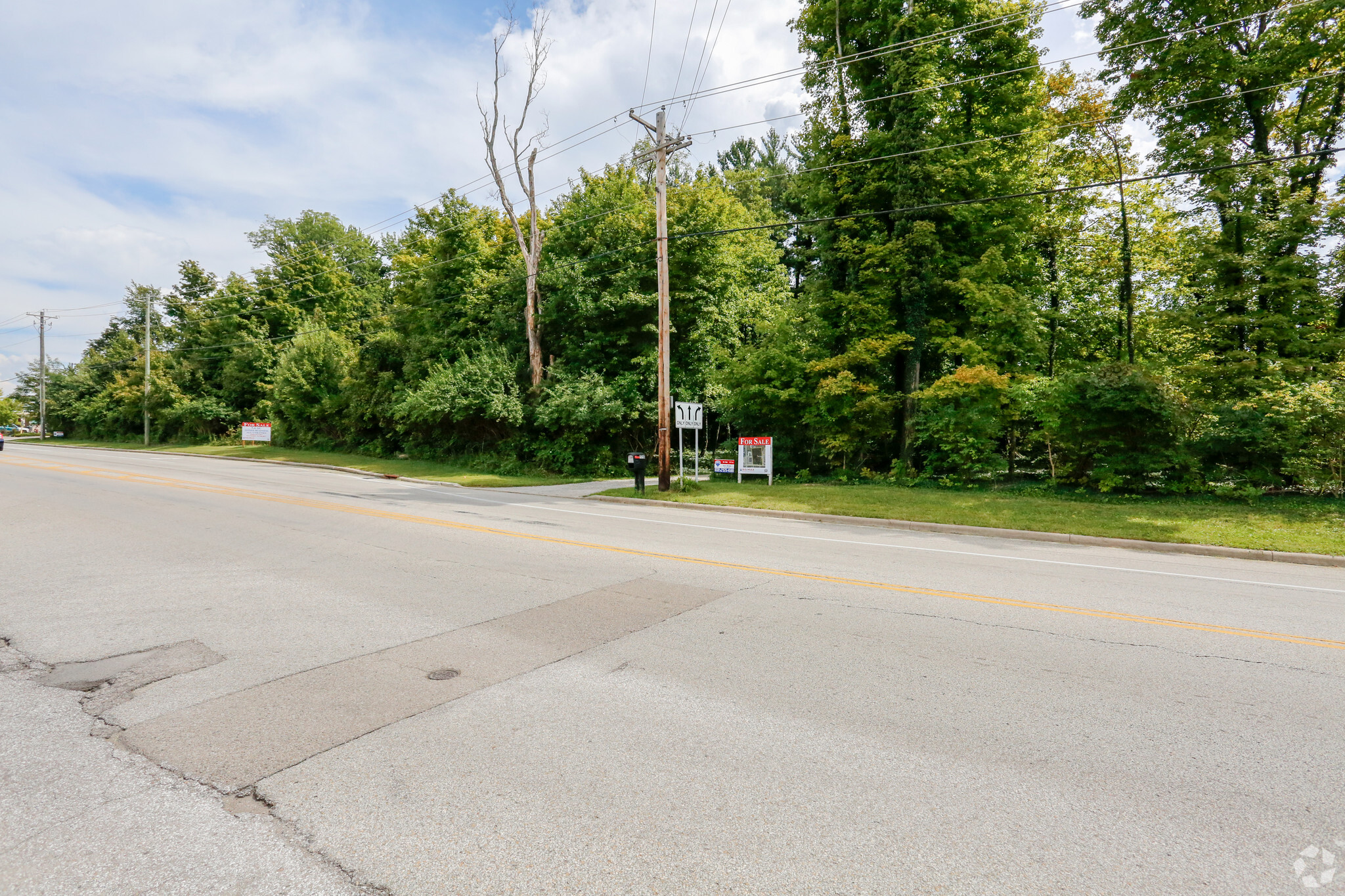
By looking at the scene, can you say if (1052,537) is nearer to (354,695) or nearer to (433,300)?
(354,695)

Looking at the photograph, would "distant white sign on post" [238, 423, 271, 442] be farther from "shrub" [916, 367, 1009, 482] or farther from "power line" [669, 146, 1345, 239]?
"shrub" [916, 367, 1009, 482]

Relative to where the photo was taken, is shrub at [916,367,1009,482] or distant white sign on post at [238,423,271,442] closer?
shrub at [916,367,1009,482]

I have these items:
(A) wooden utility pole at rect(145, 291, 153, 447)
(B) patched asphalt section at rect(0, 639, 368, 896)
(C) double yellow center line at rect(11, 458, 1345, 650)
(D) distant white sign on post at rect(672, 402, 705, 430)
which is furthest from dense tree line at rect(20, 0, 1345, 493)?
(A) wooden utility pole at rect(145, 291, 153, 447)

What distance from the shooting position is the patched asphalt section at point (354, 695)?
3.24 metres

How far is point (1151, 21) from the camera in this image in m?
16.8

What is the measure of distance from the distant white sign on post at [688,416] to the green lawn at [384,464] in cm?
621

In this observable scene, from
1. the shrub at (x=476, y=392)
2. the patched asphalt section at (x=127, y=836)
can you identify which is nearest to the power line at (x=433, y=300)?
the shrub at (x=476, y=392)

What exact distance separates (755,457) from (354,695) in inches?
633

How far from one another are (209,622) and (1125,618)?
26.6 feet

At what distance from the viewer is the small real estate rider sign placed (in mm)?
18875

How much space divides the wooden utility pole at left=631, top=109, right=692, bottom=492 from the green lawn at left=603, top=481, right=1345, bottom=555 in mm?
1606

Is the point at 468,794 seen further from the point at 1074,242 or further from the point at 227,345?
the point at 227,345

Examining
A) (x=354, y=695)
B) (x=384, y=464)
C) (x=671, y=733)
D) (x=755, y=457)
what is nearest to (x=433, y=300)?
(x=384, y=464)

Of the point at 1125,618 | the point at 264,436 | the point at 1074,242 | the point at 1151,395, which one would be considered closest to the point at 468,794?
the point at 1125,618
